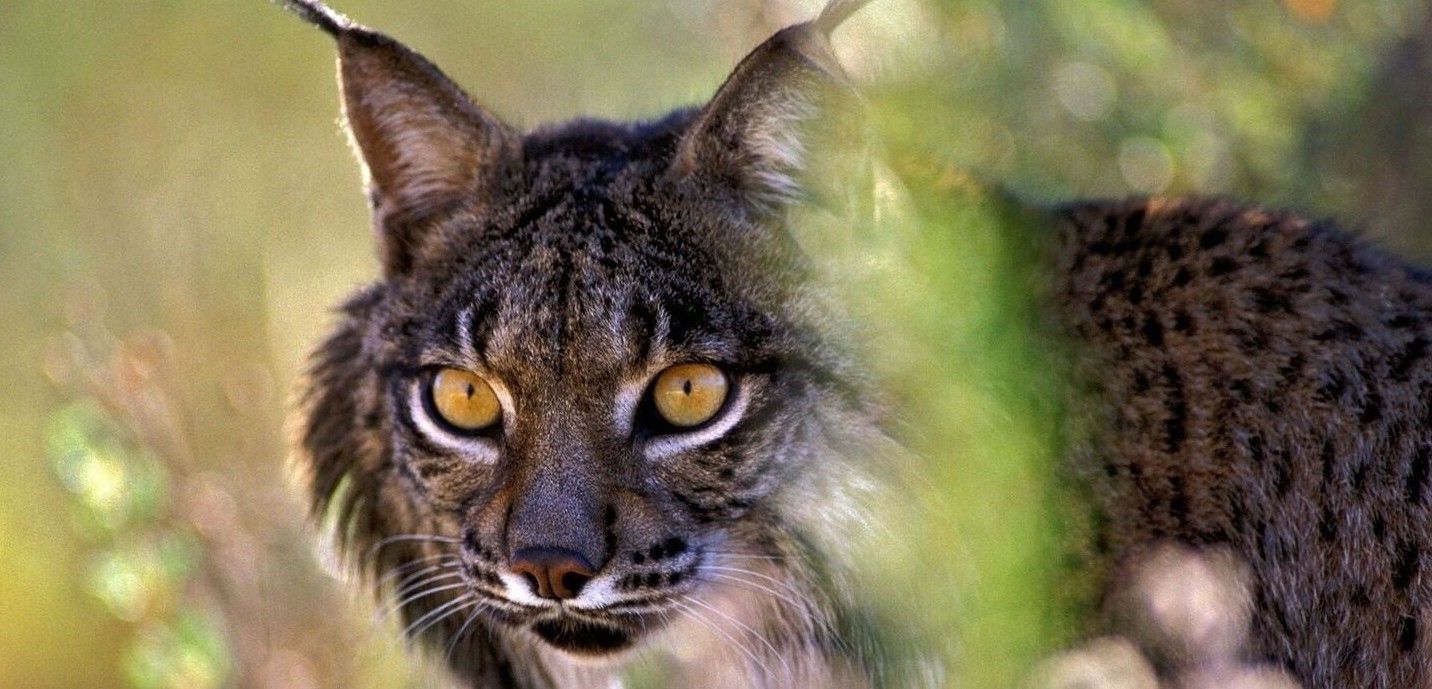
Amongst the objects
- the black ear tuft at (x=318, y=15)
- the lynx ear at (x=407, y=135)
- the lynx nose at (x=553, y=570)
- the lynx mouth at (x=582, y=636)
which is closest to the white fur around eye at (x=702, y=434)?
the lynx nose at (x=553, y=570)

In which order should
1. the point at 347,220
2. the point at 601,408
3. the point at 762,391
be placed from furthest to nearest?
the point at 347,220
the point at 762,391
the point at 601,408

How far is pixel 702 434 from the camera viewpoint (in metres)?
3.96

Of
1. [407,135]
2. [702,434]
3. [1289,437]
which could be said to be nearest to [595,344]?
[702,434]

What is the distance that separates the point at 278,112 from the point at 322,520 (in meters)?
5.89

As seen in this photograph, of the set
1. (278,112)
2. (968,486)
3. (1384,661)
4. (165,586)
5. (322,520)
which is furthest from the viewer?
(278,112)

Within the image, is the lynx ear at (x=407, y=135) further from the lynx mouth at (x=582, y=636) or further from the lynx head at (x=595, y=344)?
the lynx mouth at (x=582, y=636)

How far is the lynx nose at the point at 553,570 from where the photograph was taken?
3742 mm

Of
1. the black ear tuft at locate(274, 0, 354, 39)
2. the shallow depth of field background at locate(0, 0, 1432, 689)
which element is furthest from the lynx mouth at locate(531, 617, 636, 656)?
the black ear tuft at locate(274, 0, 354, 39)

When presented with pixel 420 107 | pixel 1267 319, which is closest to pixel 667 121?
pixel 420 107

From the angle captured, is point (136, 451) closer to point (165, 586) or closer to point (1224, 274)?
point (165, 586)

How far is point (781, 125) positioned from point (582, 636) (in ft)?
4.16

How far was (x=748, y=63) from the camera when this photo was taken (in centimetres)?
399

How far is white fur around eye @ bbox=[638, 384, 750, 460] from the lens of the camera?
393 centimetres

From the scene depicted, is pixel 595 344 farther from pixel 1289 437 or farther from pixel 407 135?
pixel 1289 437
